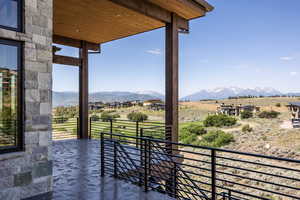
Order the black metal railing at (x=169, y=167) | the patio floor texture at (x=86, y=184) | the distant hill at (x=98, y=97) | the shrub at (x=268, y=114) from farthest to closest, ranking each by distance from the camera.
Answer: the shrub at (x=268, y=114) < the distant hill at (x=98, y=97) < the patio floor texture at (x=86, y=184) < the black metal railing at (x=169, y=167)

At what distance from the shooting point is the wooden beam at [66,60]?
7.10 m

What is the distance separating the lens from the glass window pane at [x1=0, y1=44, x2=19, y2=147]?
2.37 metres

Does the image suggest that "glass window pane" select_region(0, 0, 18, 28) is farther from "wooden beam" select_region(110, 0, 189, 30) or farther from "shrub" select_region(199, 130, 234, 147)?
"shrub" select_region(199, 130, 234, 147)

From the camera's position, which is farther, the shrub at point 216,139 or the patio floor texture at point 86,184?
the shrub at point 216,139

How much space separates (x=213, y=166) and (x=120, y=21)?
15.2 feet

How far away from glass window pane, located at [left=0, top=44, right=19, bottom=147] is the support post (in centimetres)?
534

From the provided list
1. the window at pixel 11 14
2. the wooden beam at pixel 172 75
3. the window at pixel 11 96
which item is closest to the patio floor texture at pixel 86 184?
the window at pixel 11 96

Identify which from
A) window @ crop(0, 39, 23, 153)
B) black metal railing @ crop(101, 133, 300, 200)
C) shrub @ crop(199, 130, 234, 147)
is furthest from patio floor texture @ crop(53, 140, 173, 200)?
shrub @ crop(199, 130, 234, 147)

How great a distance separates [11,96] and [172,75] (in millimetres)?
3802

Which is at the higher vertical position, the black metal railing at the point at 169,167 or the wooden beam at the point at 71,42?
the wooden beam at the point at 71,42

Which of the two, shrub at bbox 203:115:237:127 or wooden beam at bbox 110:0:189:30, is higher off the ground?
wooden beam at bbox 110:0:189:30

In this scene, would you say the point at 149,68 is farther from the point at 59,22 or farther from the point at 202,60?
the point at 59,22

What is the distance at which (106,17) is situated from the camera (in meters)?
5.55

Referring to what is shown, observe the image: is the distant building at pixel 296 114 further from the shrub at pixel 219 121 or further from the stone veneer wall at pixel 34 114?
the stone veneer wall at pixel 34 114
